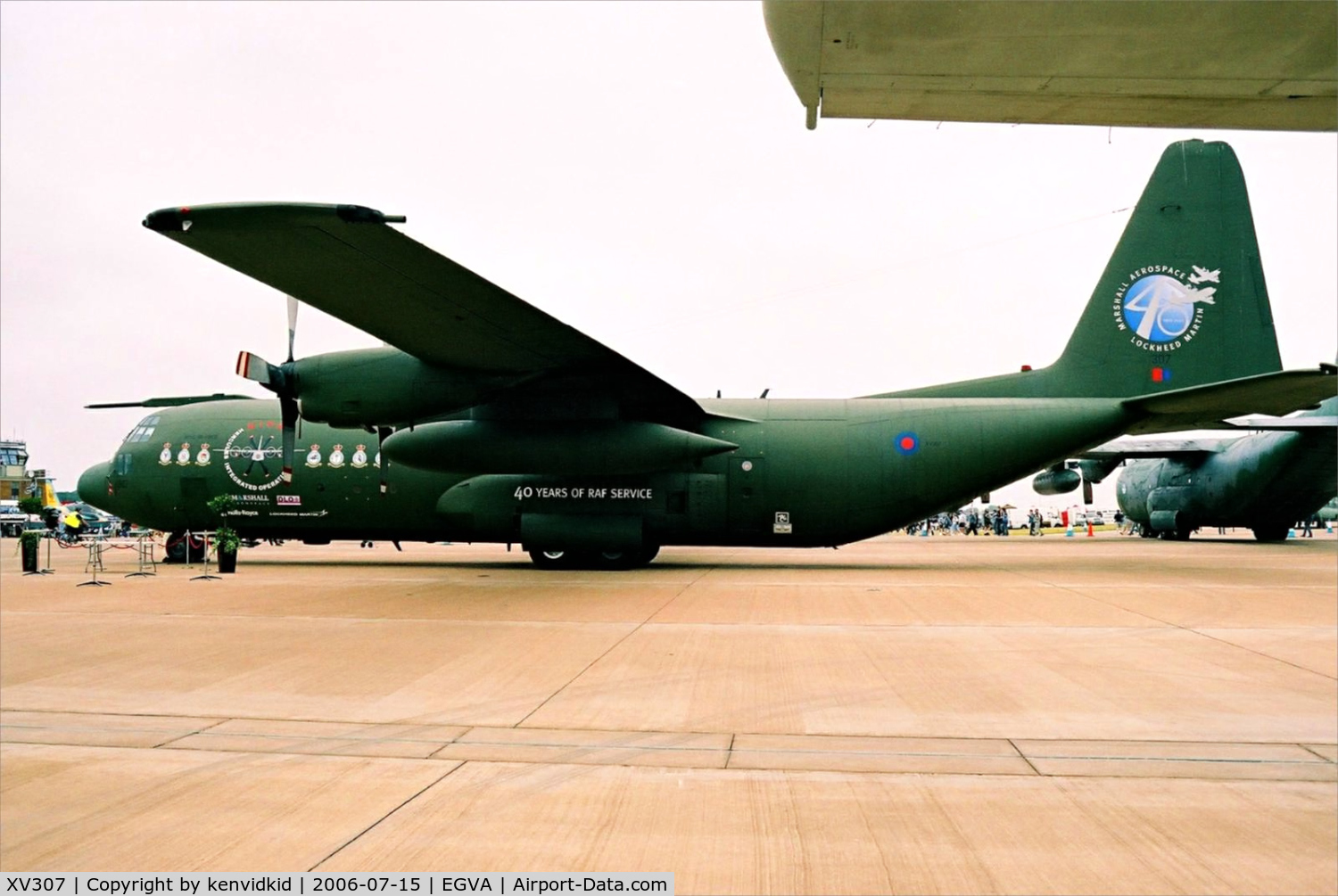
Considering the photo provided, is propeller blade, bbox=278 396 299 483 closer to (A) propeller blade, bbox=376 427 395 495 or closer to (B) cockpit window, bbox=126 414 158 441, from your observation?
(A) propeller blade, bbox=376 427 395 495

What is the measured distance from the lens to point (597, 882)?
11.2 ft

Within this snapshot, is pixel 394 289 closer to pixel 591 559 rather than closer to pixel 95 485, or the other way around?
pixel 591 559

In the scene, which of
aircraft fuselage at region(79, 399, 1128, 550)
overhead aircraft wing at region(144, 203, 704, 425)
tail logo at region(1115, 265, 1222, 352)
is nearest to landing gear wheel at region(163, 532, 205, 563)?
aircraft fuselage at region(79, 399, 1128, 550)

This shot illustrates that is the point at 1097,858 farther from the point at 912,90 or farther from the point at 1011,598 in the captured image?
the point at 1011,598

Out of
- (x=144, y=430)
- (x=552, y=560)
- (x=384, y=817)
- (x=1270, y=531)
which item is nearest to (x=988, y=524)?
(x=1270, y=531)

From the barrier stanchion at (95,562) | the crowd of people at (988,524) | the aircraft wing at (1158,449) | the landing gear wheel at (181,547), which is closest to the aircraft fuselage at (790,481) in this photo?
the barrier stanchion at (95,562)

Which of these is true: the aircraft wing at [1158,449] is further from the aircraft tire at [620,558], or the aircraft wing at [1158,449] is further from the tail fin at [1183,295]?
the aircraft tire at [620,558]

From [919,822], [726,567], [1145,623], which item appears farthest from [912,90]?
[726,567]

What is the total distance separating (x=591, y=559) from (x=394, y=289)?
7.83 metres

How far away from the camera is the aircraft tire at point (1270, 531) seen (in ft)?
105

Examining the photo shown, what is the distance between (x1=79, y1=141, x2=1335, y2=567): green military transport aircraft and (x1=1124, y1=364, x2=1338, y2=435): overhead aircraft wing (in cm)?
6

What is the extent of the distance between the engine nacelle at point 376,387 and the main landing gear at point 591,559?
4.32m

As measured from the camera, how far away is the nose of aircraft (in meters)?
20.5
